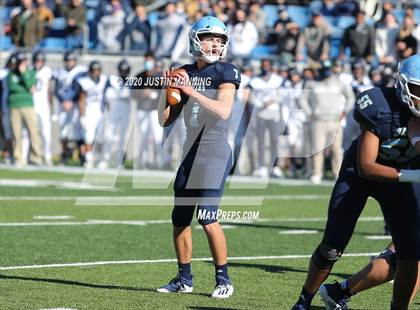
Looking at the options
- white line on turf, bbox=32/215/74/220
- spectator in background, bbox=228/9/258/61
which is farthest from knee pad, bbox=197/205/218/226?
spectator in background, bbox=228/9/258/61

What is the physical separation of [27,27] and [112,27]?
171 centimetres

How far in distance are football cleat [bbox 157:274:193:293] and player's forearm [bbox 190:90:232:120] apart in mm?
1103

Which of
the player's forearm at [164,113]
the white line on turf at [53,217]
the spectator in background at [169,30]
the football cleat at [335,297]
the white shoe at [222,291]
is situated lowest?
the spectator in background at [169,30]

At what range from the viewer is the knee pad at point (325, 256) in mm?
5941

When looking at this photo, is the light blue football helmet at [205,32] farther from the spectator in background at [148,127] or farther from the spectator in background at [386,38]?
the spectator in background at [386,38]

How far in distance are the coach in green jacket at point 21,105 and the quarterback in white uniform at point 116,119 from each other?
3.97ft

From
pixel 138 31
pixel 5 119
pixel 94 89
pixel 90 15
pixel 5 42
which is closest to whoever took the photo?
pixel 94 89

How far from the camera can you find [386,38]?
711 inches

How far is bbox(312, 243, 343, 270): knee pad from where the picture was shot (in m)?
5.94

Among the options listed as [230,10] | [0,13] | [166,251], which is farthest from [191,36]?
[0,13]

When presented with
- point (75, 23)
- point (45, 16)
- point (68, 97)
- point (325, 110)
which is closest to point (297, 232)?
point (325, 110)

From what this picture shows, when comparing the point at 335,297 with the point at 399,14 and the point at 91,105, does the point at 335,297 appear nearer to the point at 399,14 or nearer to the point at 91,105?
the point at 91,105

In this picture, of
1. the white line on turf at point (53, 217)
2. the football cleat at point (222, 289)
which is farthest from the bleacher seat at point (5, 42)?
the football cleat at point (222, 289)

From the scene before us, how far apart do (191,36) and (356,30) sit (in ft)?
38.3
